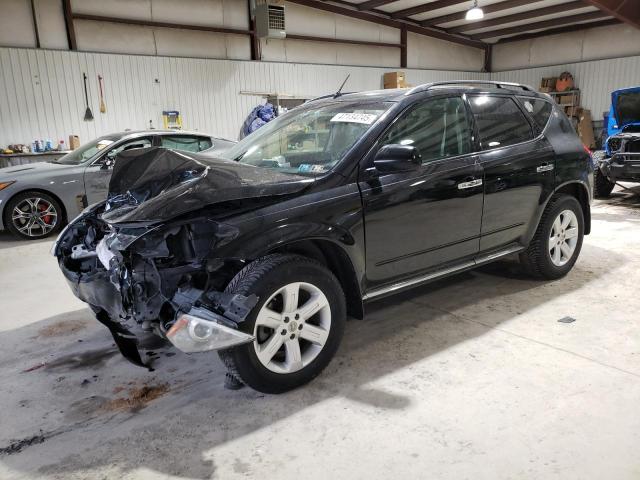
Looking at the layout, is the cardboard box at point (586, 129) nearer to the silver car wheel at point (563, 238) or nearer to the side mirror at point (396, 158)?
the silver car wheel at point (563, 238)

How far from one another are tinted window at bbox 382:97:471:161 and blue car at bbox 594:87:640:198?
494cm

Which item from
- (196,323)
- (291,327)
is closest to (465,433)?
(291,327)

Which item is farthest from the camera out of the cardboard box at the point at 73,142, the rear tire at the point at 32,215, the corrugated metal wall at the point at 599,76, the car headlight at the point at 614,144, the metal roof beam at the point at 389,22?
the corrugated metal wall at the point at 599,76

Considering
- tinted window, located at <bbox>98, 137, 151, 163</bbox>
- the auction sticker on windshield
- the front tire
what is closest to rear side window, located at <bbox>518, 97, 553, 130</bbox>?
the auction sticker on windshield

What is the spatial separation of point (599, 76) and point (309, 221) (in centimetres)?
1585

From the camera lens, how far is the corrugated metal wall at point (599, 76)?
571 inches

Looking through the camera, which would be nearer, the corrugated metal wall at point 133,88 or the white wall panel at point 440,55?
the corrugated metal wall at point 133,88

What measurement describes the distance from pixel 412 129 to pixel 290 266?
1237mm

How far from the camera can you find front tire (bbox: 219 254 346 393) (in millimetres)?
2344

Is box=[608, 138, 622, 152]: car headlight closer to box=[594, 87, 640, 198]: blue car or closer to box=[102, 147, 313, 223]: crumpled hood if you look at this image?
box=[594, 87, 640, 198]: blue car

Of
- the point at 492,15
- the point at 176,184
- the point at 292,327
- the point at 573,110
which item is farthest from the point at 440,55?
the point at 292,327

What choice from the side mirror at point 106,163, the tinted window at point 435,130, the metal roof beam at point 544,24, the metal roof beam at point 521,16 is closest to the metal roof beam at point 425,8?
the metal roof beam at point 521,16

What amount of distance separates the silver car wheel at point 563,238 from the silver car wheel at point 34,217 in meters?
5.89

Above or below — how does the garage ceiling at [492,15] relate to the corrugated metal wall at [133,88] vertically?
above
